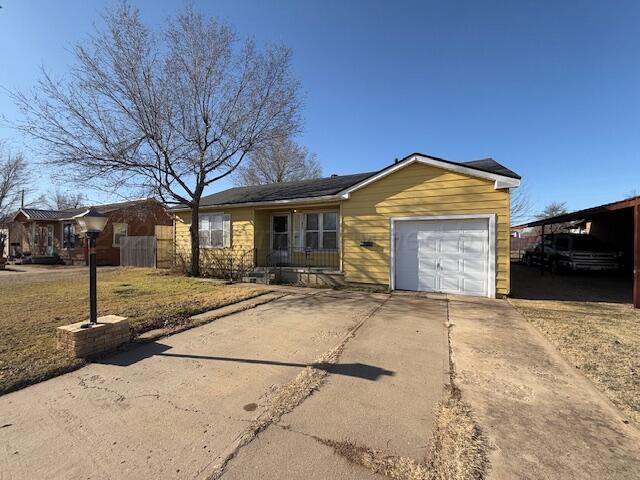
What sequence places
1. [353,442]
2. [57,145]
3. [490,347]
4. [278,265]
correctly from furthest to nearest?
[278,265]
[57,145]
[490,347]
[353,442]

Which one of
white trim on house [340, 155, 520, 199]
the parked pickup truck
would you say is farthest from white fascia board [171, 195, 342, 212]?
the parked pickup truck

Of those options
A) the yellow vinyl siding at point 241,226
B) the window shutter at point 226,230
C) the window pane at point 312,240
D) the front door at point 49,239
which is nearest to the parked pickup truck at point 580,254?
the window pane at point 312,240

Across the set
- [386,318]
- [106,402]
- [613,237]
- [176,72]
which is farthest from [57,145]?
[613,237]

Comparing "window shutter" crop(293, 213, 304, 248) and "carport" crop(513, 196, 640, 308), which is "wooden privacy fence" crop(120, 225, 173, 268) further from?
"carport" crop(513, 196, 640, 308)

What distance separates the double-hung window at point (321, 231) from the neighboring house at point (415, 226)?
0.04m

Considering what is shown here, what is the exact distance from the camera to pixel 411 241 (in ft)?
31.7

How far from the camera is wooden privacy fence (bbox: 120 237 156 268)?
17672 mm

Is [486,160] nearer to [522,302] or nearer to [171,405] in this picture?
[522,302]

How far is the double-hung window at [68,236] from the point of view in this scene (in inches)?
894

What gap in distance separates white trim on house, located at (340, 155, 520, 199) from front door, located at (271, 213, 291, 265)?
3.67 meters

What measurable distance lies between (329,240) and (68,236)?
21772 mm

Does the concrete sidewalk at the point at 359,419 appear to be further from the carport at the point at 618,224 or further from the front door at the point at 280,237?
the front door at the point at 280,237

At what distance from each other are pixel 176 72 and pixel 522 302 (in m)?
13.6

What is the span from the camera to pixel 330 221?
40.1 feet
